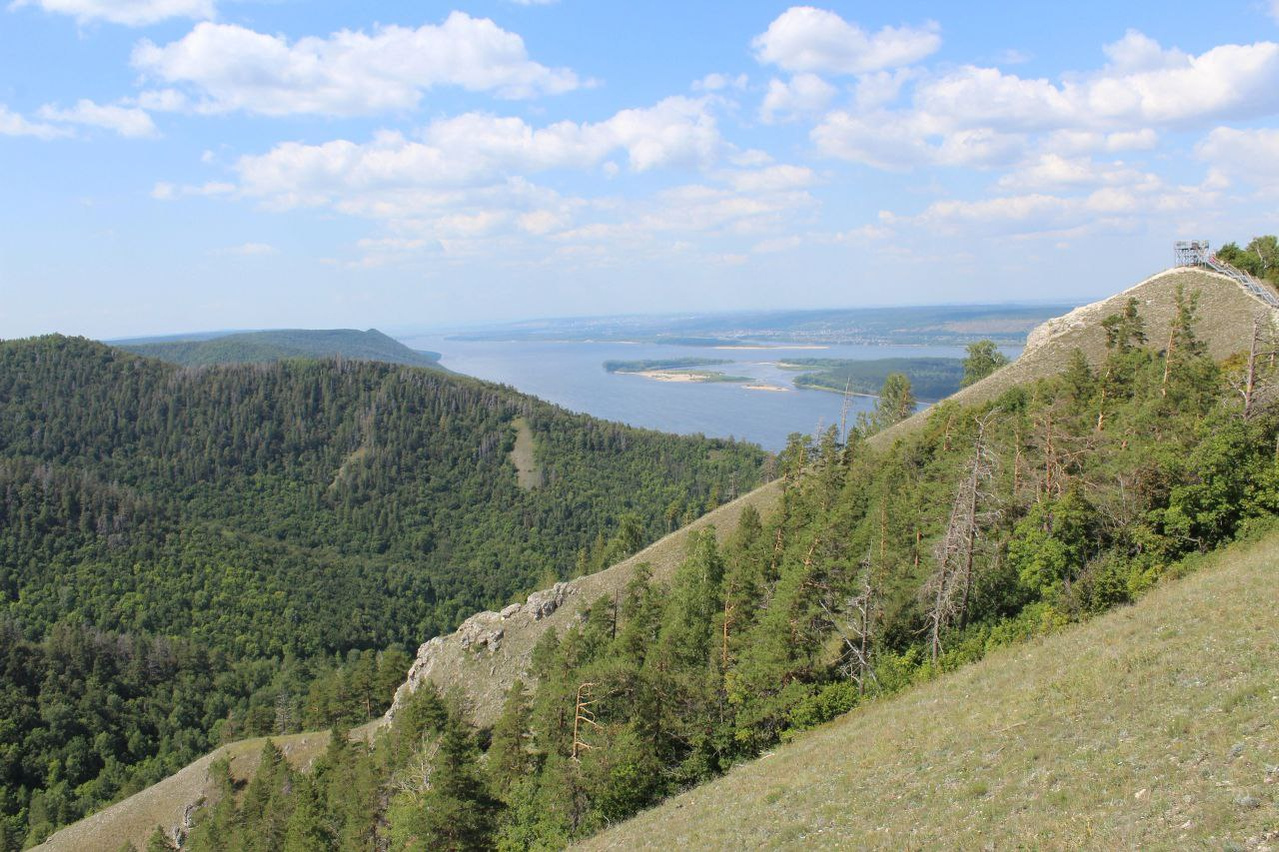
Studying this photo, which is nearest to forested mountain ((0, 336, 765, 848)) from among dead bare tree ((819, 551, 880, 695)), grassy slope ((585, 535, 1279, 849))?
dead bare tree ((819, 551, 880, 695))

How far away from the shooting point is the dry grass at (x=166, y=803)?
191 feet

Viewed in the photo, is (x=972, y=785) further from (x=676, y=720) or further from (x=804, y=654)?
(x=676, y=720)

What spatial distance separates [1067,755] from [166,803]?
71.4 metres

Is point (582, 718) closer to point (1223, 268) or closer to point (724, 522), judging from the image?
point (724, 522)

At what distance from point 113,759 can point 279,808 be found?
206 ft

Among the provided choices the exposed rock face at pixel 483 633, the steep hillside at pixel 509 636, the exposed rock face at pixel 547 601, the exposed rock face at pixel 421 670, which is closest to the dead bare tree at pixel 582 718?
the steep hillside at pixel 509 636

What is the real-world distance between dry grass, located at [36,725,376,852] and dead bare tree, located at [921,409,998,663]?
46.9 meters

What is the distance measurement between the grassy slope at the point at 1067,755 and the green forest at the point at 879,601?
2.46 metres

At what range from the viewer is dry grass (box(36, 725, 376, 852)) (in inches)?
2296

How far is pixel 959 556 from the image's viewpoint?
26500 mm

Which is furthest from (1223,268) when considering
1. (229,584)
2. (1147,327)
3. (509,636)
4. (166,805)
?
(229,584)

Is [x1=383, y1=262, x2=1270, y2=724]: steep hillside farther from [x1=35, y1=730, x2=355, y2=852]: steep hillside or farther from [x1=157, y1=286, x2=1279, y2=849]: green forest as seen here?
[x1=157, y1=286, x2=1279, y2=849]: green forest

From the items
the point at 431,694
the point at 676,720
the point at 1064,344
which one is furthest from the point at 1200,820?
the point at 1064,344

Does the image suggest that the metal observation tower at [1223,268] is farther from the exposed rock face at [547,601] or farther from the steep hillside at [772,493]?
the exposed rock face at [547,601]
